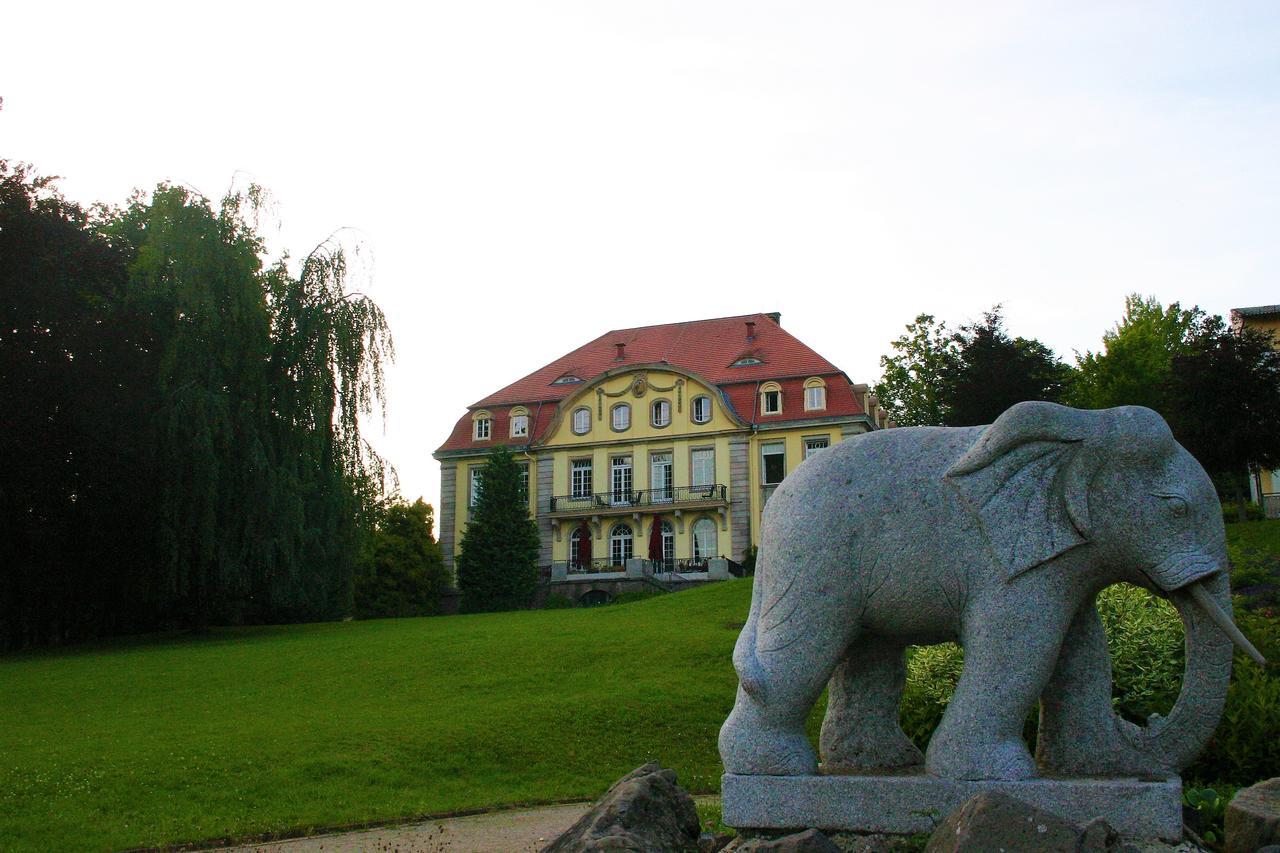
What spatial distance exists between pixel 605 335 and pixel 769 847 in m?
50.3

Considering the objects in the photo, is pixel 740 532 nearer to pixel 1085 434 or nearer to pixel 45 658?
pixel 45 658

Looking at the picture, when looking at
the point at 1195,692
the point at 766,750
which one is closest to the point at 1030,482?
the point at 1195,692

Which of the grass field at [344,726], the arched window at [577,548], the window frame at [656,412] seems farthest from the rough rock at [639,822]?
the arched window at [577,548]

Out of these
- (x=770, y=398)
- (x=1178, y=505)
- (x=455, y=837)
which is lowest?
(x=455, y=837)

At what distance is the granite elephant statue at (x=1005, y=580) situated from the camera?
510 cm

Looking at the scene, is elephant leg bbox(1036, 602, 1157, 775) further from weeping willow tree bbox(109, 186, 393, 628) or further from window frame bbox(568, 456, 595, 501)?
window frame bbox(568, 456, 595, 501)

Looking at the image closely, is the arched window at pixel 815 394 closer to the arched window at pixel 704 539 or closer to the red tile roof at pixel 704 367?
the red tile roof at pixel 704 367

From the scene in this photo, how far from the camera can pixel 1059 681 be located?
5395mm

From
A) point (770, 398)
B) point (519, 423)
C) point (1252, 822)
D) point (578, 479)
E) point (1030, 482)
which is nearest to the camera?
point (1030, 482)

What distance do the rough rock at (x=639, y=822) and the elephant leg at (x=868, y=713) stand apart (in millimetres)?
788

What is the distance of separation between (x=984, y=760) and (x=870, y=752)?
74cm

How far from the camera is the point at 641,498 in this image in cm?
4850

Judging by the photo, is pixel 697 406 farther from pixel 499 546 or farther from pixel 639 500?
pixel 499 546

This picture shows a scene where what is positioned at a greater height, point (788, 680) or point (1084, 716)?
point (788, 680)
